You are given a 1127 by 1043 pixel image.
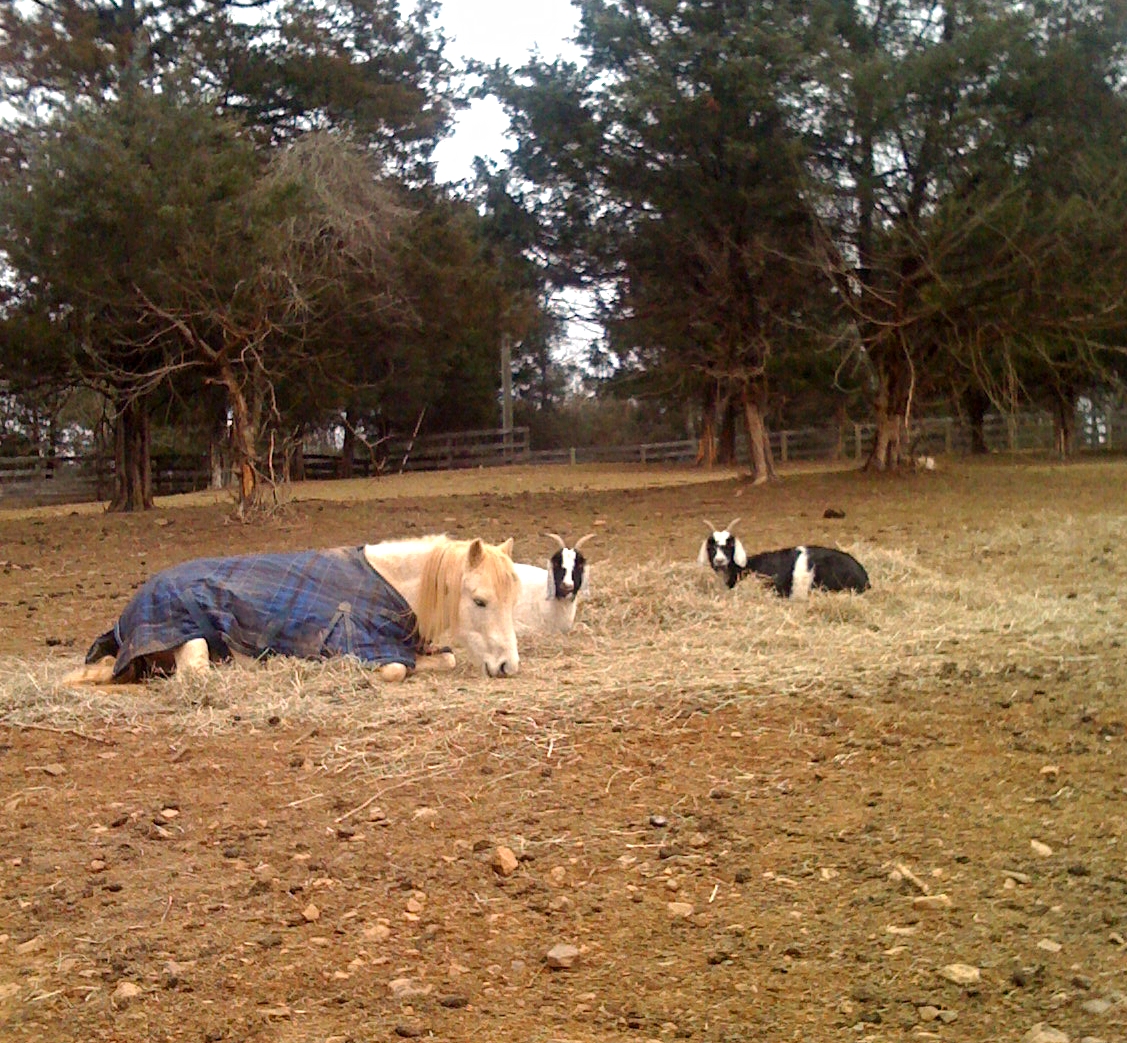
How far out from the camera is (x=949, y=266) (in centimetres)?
1573

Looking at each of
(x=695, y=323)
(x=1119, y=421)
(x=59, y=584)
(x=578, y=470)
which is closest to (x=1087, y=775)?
(x=59, y=584)

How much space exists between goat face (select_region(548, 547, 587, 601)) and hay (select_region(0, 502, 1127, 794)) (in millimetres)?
270

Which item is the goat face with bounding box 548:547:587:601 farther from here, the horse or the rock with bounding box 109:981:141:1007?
the rock with bounding box 109:981:141:1007

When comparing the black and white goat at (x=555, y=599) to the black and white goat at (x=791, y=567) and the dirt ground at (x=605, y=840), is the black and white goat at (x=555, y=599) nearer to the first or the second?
the dirt ground at (x=605, y=840)

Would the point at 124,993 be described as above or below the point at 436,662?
below

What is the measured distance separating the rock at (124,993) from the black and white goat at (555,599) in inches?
180

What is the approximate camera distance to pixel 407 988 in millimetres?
2869

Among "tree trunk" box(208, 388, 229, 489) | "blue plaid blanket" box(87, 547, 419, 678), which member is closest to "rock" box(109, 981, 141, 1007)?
"blue plaid blanket" box(87, 547, 419, 678)

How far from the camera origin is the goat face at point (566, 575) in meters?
7.41

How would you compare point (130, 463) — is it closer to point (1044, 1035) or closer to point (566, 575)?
point (566, 575)

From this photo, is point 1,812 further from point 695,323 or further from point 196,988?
point 695,323

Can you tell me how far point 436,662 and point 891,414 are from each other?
14.5 metres

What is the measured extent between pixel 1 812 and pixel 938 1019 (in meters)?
3.29

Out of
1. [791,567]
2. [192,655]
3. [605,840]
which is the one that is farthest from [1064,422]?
[605,840]
